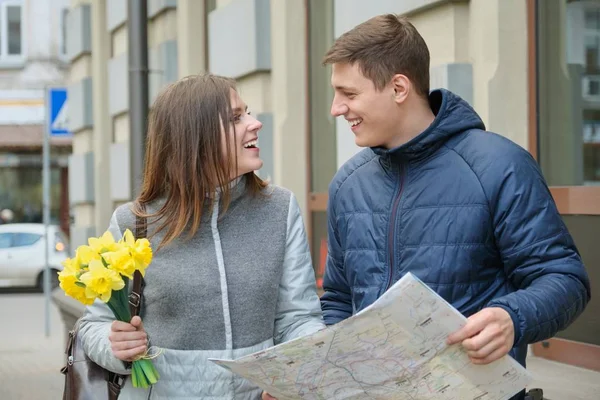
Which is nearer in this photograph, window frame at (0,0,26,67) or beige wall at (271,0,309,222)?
beige wall at (271,0,309,222)

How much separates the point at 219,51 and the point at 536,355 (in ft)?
16.2

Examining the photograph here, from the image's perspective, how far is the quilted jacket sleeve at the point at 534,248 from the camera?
231 centimetres

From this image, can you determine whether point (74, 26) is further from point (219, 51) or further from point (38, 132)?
point (38, 132)

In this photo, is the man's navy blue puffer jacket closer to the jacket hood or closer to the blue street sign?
the jacket hood

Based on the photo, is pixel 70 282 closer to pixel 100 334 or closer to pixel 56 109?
pixel 100 334

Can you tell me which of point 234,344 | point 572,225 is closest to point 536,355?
point 572,225

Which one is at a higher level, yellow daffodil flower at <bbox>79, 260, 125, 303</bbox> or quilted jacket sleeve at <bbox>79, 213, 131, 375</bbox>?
yellow daffodil flower at <bbox>79, 260, 125, 303</bbox>

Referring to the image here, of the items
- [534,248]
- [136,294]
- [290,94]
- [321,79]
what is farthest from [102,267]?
[290,94]

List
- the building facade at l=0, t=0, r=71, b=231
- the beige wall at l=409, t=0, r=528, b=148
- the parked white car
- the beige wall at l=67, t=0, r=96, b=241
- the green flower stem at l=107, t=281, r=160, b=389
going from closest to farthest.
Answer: the green flower stem at l=107, t=281, r=160, b=389
the beige wall at l=409, t=0, r=528, b=148
the beige wall at l=67, t=0, r=96, b=241
the parked white car
the building facade at l=0, t=0, r=71, b=231

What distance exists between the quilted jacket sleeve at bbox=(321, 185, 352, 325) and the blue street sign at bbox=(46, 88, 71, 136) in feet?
33.3

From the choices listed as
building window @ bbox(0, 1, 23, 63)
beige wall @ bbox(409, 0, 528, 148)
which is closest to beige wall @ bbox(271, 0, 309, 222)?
beige wall @ bbox(409, 0, 528, 148)

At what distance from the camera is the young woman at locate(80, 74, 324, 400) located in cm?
283

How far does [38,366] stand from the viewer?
10.3m

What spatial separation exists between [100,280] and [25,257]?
59.8ft
